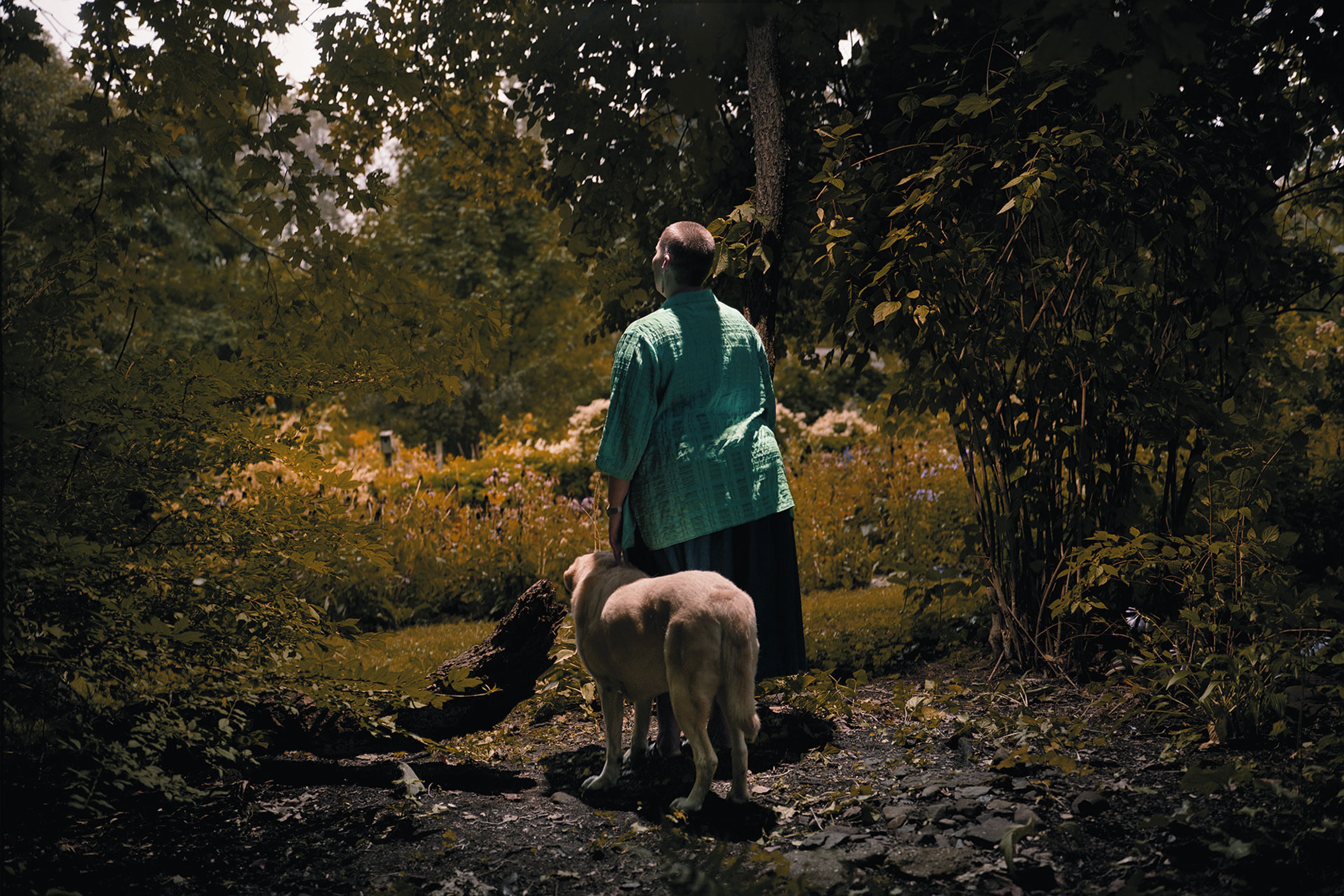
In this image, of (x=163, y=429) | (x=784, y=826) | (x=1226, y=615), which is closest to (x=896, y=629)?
(x=1226, y=615)

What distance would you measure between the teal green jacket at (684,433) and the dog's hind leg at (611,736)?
597 millimetres

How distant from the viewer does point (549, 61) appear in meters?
5.61

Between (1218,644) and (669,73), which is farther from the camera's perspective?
(669,73)

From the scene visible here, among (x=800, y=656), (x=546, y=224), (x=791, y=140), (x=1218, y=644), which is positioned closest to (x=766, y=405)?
(x=800, y=656)

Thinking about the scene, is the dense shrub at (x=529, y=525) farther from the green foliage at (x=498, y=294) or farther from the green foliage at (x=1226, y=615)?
the green foliage at (x=498, y=294)

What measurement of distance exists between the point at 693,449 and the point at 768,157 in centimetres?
192

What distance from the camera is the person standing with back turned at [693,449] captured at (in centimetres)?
343

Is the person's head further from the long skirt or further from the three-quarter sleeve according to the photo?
the long skirt

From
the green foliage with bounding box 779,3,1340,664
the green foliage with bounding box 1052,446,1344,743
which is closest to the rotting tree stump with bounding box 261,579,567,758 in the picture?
the green foliage with bounding box 779,3,1340,664

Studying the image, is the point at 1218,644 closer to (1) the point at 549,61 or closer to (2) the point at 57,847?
(2) the point at 57,847

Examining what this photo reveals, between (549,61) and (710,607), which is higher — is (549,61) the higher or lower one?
the higher one

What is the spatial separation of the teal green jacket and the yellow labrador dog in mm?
304

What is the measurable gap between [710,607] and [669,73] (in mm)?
3791

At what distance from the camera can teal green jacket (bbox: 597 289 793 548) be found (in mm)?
3418
